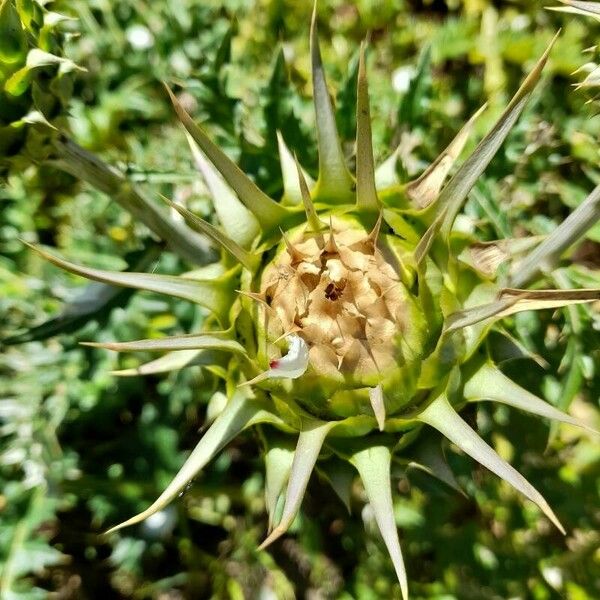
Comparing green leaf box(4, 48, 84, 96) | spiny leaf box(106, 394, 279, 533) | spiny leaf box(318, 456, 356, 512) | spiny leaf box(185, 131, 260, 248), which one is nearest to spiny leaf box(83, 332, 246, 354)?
spiny leaf box(106, 394, 279, 533)

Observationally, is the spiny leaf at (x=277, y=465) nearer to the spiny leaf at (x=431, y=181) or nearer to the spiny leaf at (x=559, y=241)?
the spiny leaf at (x=431, y=181)

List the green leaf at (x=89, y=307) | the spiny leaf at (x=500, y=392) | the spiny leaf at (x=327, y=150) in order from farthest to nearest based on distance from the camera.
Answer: the green leaf at (x=89, y=307) → the spiny leaf at (x=327, y=150) → the spiny leaf at (x=500, y=392)

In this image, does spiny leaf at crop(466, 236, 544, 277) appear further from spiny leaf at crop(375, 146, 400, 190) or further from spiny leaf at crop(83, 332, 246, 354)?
spiny leaf at crop(83, 332, 246, 354)

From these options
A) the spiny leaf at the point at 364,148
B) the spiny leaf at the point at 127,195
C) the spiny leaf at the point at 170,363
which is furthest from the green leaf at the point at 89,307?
the spiny leaf at the point at 364,148

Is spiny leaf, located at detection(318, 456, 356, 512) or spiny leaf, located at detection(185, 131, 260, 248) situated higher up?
spiny leaf, located at detection(185, 131, 260, 248)

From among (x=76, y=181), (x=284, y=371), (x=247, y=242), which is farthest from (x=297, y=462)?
(x=76, y=181)

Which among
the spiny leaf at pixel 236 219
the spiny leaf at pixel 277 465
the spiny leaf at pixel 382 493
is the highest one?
the spiny leaf at pixel 236 219

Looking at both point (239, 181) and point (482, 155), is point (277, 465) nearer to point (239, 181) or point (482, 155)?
point (239, 181)

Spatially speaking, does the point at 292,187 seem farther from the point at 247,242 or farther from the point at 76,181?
the point at 76,181
